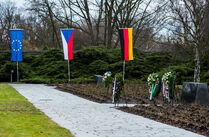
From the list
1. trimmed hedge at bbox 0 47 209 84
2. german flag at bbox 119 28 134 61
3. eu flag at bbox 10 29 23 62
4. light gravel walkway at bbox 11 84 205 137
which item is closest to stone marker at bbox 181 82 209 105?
light gravel walkway at bbox 11 84 205 137

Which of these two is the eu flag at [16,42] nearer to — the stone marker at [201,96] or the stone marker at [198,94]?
the stone marker at [198,94]

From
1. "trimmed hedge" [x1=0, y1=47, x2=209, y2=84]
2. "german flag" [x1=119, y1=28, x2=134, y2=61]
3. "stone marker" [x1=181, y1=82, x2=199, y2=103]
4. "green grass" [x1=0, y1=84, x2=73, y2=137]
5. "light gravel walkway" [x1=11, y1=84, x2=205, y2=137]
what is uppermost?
"german flag" [x1=119, y1=28, x2=134, y2=61]

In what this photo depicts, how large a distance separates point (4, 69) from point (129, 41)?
12354 millimetres

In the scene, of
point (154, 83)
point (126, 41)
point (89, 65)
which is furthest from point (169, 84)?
point (89, 65)

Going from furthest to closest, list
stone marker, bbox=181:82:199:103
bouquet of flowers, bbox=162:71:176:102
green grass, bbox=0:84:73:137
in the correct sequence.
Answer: stone marker, bbox=181:82:199:103
bouquet of flowers, bbox=162:71:176:102
green grass, bbox=0:84:73:137

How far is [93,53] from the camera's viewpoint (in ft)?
94.3

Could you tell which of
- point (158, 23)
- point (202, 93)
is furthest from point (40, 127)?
point (158, 23)

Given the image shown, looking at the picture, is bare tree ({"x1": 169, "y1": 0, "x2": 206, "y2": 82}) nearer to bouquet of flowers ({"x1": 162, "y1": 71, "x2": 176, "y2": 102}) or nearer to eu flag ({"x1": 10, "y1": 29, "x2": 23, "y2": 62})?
bouquet of flowers ({"x1": 162, "y1": 71, "x2": 176, "y2": 102})

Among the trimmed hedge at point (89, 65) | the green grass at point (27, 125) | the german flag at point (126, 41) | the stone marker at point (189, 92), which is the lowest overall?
the green grass at point (27, 125)

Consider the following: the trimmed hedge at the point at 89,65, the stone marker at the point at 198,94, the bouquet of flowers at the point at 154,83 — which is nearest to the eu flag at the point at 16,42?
the trimmed hedge at the point at 89,65

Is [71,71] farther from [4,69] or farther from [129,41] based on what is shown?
[129,41]

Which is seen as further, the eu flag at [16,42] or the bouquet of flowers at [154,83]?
the eu flag at [16,42]

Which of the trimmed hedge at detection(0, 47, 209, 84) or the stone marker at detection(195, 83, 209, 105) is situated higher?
the trimmed hedge at detection(0, 47, 209, 84)

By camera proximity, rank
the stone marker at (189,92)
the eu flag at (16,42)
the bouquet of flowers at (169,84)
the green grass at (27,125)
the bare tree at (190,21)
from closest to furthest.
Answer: the green grass at (27,125)
the bouquet of flowers at (169,84)
the stone marker at (189,92)
the bare tree at (190,21)
the eu flag at (16,42)
